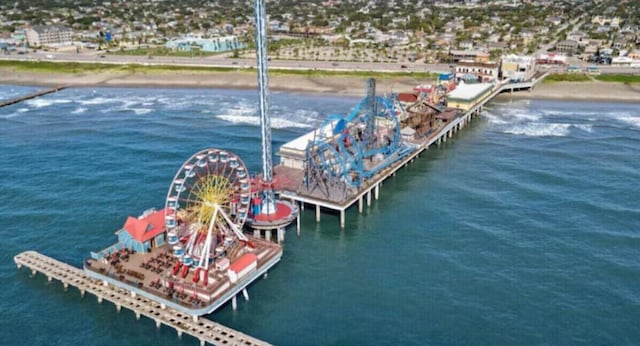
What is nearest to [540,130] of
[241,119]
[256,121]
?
[256,121]

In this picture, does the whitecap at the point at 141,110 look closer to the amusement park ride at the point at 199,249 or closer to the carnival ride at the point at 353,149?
the carnival ride at the point at 353,149

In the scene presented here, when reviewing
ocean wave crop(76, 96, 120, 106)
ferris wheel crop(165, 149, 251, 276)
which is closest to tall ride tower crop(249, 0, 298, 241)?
ferris wheel crop(165, 149, 251, 276)

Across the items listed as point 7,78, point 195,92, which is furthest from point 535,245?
point 7,78

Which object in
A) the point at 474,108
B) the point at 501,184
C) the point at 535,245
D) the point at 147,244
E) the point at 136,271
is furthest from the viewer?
the point at 474,108

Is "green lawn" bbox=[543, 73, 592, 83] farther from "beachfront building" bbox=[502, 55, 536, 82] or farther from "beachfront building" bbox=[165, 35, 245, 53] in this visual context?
"beachfront building" bbox=[165, 35, 245, 53]

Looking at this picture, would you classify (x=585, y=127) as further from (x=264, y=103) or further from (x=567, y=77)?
(x=264, y=103)

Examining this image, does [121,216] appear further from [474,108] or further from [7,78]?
[7,78]
